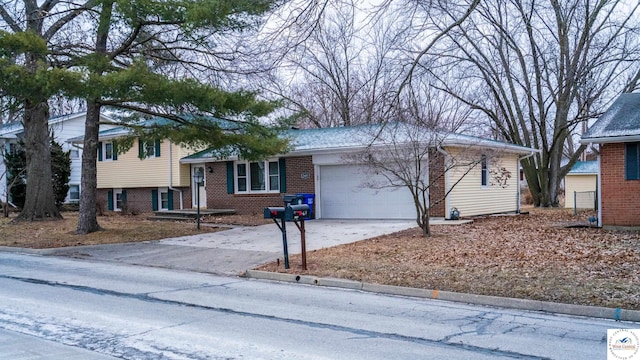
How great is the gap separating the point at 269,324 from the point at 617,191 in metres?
13.0

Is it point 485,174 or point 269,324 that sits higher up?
point 485,174

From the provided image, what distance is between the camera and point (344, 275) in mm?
10664

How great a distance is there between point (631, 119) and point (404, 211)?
7977 millimetres

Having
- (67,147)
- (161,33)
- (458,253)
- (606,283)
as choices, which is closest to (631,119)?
(458,253)

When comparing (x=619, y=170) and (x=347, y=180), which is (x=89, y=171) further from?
(x=619, y=170)

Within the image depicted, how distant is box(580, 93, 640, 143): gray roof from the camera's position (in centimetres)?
1558

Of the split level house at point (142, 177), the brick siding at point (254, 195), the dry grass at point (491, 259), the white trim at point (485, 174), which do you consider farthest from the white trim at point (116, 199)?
the white trim at point (485, 174)

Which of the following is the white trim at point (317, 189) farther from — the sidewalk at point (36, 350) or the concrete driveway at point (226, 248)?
the sidewalk at point (36, 350)

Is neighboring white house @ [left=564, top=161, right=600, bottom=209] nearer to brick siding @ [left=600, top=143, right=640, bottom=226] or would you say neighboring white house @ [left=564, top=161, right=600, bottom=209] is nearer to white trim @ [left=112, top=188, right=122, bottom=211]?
brick siding @ [left=600, top=143, right=640, bottom=226]

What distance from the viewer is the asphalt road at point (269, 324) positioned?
603cm

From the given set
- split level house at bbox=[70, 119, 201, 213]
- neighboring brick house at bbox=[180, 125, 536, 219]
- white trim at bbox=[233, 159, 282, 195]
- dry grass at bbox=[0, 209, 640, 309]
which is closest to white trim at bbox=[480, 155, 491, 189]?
neighboring brick house at bbox=[180, 125, 536, 219]

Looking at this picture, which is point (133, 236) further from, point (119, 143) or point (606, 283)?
point (606, 283)

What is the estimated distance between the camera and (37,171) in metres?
22.7

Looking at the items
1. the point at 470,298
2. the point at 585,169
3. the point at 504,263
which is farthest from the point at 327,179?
the point at 585,169
